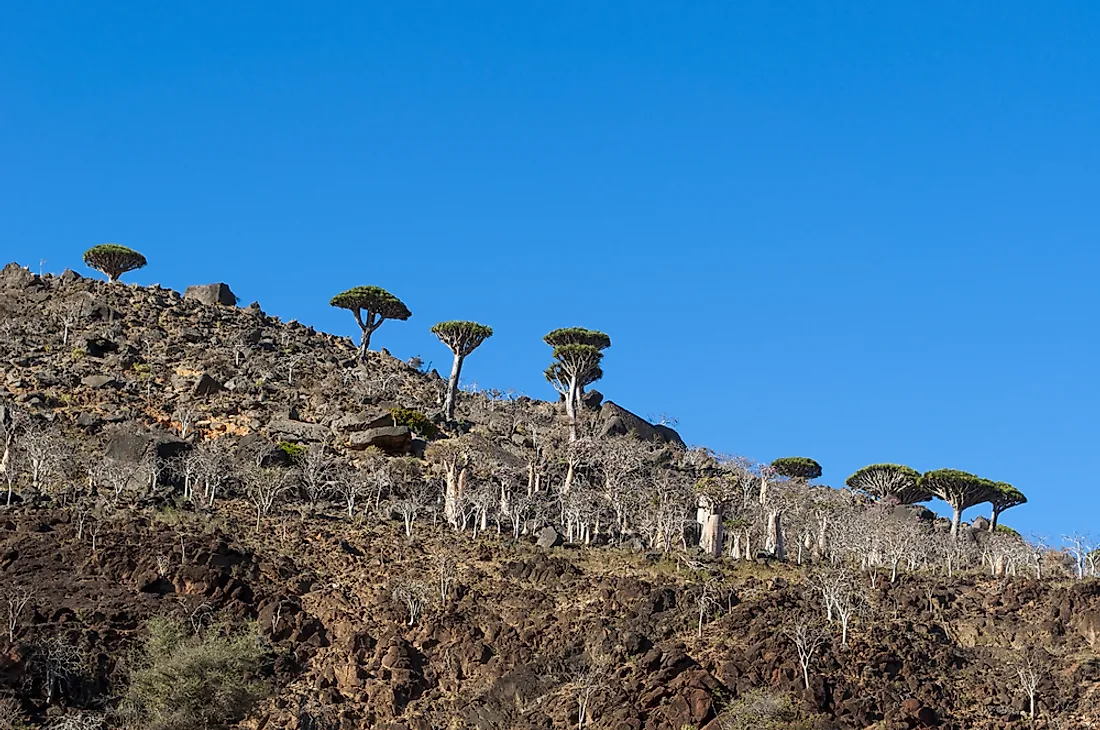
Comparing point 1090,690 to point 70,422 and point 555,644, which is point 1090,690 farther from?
point 70,422

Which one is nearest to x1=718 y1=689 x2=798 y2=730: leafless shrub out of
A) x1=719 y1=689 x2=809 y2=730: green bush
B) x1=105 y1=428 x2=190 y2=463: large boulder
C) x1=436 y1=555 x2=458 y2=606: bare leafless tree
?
x1=719 y1=689 x2=809 y2=730: green bush

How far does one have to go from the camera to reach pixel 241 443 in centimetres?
9206

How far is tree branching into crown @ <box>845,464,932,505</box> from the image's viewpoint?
365 ft

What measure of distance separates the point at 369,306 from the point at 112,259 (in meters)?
31.0

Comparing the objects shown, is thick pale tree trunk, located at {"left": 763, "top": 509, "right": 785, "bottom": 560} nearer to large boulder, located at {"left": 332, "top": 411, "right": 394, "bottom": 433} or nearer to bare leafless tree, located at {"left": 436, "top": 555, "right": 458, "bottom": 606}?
bare leafless tree, located at {"left": 436, "top": 555, "right": 458, "bottom": 606}

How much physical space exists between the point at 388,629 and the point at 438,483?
24754 mm

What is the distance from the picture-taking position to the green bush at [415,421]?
3996 inches

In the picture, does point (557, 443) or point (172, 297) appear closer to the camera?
point (557, 443)

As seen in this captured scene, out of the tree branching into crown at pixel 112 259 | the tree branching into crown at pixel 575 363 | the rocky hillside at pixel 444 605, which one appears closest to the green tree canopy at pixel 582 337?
the tree branching into crown at pixel 575 363

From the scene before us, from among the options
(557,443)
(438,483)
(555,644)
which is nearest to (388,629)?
(555,644)

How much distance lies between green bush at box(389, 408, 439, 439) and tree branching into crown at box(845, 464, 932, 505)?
35935 millimetres

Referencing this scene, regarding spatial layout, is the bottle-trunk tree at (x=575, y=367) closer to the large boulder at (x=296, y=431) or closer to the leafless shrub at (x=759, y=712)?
the large boulder at (x=296, y=431)

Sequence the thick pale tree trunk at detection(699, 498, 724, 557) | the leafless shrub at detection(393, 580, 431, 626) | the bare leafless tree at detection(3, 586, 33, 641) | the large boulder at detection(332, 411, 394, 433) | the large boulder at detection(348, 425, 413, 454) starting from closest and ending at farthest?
the bare leafless tree at detection(3, 586, 33, 641) < the leafless shrub at detection(393, 580, 431, 626) < the thick pale tree trunk at detection(699, 498, 724, 557) < the large boulder at detection(348, 425, 413, 454) < the large boulder at detection(332, 411, 394, 433)

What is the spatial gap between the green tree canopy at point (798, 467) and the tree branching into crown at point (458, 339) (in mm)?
31519
